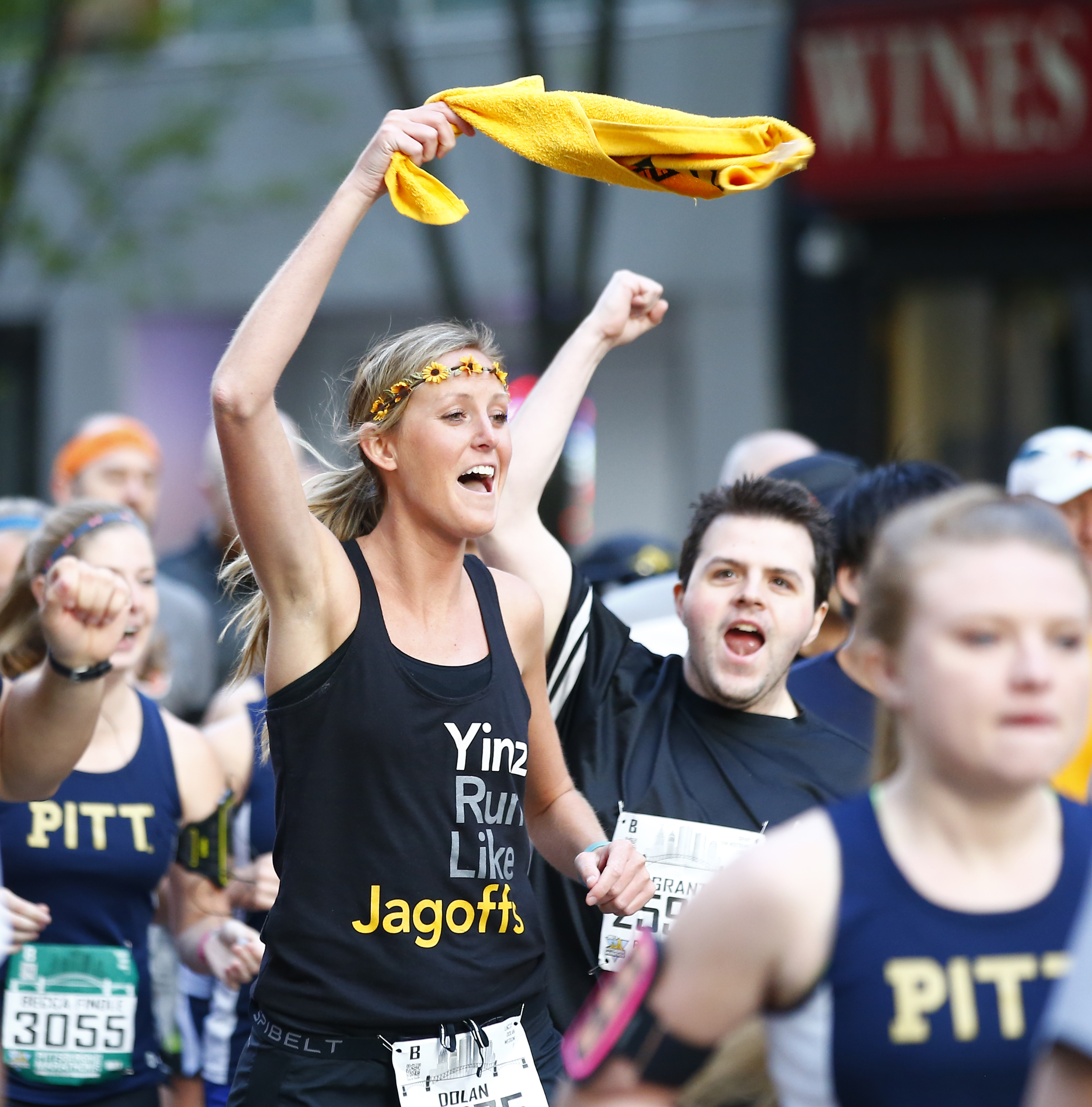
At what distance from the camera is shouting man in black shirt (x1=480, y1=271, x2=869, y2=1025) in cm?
305

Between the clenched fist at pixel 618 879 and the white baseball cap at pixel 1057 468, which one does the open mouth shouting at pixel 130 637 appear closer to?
the clenched fist at pixel 618 879

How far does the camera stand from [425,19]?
1279 cm

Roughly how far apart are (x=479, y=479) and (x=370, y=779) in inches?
25.8

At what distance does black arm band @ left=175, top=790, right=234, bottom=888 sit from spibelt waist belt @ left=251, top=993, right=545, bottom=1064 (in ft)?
3.20

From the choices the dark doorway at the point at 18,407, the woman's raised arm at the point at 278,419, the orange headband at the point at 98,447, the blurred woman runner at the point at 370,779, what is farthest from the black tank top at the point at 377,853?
the dark doorway at the point at 18,407

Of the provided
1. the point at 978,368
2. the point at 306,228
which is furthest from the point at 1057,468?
the point at 306,228

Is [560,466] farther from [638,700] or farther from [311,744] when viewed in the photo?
[311,744]

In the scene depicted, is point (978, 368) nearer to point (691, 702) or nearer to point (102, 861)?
point (691, 702)

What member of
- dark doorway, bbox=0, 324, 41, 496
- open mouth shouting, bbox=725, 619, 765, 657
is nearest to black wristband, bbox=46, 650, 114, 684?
open mouth shouting, bbox=725, 619, 765, 657

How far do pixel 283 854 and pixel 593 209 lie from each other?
7285 mm

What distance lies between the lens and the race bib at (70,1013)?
3.32m

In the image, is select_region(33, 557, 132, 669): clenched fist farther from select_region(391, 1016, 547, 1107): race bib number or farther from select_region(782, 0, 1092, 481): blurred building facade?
select_region(782, 0, 1092, 481): blurred building facade

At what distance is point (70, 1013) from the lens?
337 cm

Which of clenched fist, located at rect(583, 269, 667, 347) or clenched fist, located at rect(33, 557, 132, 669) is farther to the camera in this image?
clenched fist, located at rect(583, 269, 667, 347)
